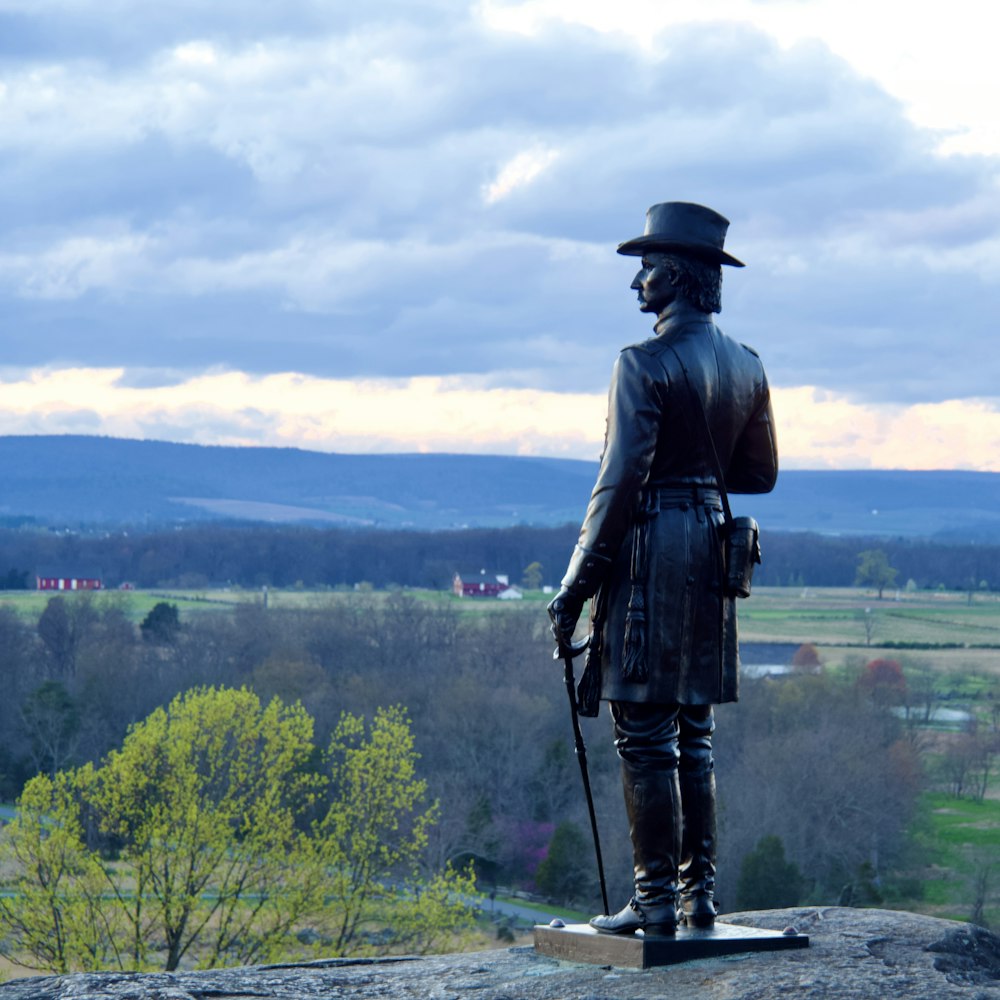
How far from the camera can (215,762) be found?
4062 centimetres

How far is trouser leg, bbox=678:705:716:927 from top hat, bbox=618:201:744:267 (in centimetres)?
292

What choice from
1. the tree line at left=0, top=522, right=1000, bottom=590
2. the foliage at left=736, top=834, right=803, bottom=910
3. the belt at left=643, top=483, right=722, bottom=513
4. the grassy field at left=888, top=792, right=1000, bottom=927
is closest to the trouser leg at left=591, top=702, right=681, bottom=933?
the belt at left=643, top=483, right=722, bottom=513

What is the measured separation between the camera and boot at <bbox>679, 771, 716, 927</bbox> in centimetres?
1165

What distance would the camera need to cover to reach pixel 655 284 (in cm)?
1177

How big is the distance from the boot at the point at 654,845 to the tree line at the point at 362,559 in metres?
158

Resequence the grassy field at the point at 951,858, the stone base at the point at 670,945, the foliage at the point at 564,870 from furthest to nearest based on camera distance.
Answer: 1. the grassy field at the point at 951,858
2. the foliage at the point at 564,870
3. the stone base at the point at 670,945

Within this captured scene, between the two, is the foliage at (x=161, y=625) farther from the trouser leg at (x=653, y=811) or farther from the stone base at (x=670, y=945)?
the trouser leg at (x=653, y=811)

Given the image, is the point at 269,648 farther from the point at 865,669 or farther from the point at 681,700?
the point at 681,700

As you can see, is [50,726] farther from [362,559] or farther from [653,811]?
[362,559]

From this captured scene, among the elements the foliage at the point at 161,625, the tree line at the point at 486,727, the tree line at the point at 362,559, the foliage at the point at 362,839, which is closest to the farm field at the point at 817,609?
the tree line at the point at 362,559

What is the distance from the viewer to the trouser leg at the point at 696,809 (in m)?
11.6

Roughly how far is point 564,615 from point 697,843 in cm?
180

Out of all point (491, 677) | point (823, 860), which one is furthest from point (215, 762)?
point (491, 677)

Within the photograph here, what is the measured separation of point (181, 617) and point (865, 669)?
47.6 m
